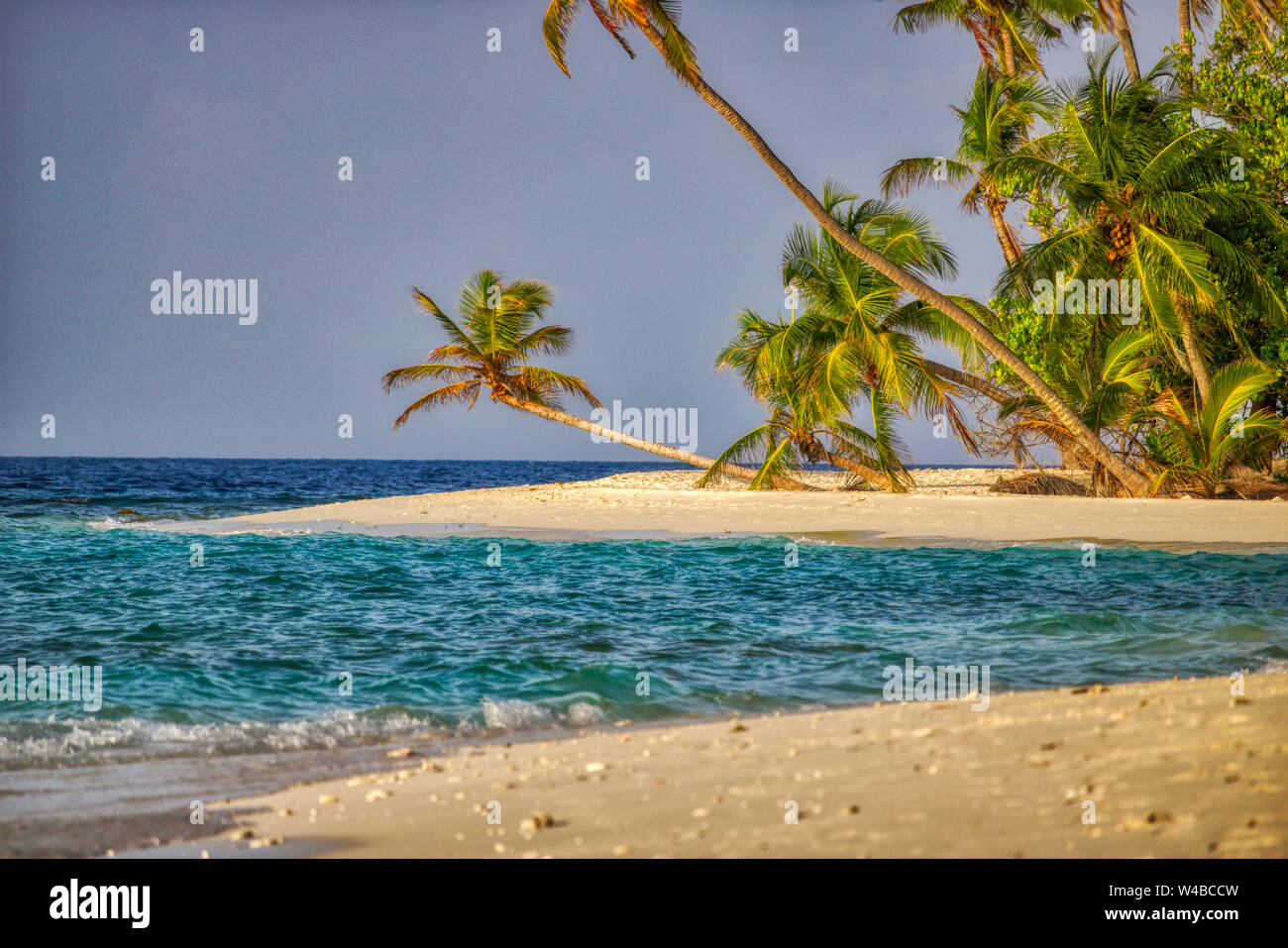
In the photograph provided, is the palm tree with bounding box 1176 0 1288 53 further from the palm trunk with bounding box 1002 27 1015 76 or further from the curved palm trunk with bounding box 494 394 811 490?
the curved palm trunk with bounding box 494 394 811 490

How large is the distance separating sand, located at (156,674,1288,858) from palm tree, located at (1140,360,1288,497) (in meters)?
14.4

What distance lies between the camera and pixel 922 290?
17156 millimetres

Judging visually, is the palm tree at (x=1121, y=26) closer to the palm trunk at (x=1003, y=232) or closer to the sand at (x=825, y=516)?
the palm trunk at (x=1003, y=232)

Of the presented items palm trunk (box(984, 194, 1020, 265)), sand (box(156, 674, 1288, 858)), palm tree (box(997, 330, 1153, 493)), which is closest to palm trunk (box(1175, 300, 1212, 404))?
palm tree (box(997, 330, 1153, 493))

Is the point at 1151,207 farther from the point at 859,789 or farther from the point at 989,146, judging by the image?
the point at 859,789

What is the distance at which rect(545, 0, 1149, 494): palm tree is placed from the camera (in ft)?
46.6

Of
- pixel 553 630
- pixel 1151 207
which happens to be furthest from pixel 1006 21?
pixel 553 630

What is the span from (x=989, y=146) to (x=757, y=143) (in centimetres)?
816

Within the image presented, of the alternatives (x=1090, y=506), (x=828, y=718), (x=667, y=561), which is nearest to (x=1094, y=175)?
(x=1090, y=506)

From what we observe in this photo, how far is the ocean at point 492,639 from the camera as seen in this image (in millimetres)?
4875
